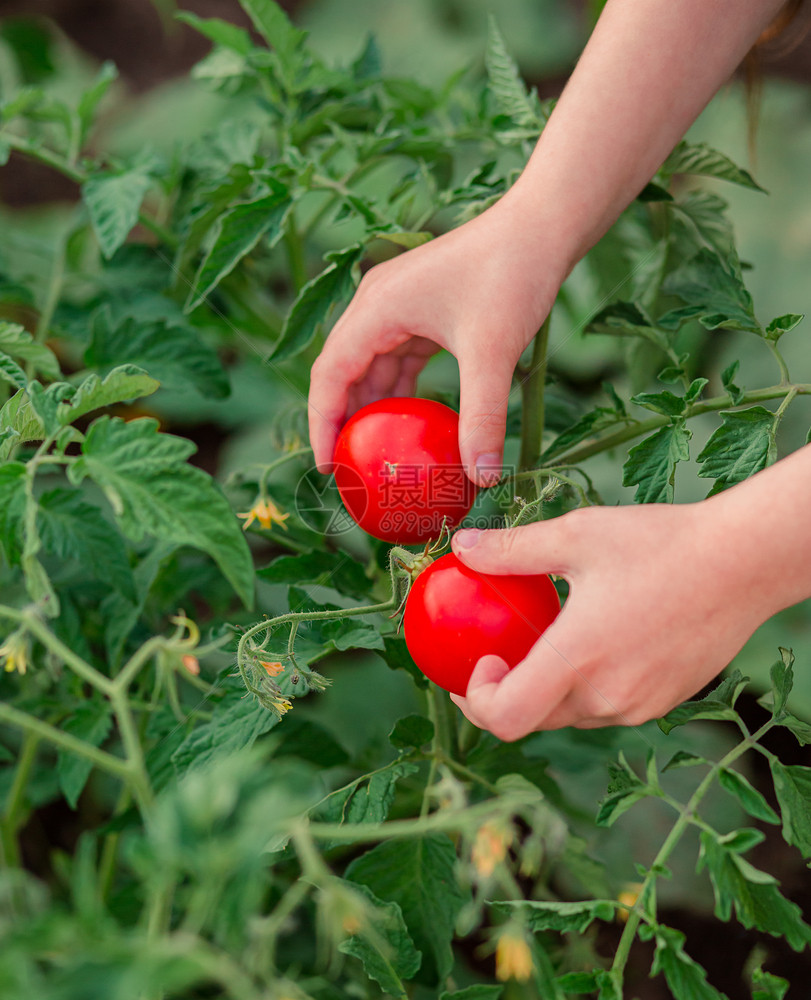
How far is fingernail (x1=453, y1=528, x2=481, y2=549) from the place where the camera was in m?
0.66

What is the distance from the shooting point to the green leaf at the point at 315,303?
2.79 feet

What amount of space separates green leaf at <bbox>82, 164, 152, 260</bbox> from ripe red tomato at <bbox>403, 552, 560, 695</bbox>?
0.51 metres

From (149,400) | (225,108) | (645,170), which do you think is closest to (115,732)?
(149,400)

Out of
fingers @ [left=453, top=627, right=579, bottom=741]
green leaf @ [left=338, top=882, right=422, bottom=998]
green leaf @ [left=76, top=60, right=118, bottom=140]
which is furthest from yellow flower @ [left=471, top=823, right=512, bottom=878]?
green leaf @ [left=76, top=60, right=118, bottom=140]

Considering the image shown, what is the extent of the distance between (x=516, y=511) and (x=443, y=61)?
6.15 feet

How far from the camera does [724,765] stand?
0.62m

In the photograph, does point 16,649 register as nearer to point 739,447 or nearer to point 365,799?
point 365,799

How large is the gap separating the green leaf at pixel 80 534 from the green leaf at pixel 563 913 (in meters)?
0.44

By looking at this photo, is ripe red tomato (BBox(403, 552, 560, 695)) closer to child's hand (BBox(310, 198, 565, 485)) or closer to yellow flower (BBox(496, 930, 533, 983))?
child's hand (BBox(310, 198, 565, 485))

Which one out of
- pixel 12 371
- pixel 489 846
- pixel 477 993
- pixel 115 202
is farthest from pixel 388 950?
pixel 115 202

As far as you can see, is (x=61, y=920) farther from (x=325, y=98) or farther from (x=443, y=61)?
(x=443, y=61)

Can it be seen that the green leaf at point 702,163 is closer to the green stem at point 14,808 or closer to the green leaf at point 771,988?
the green leaf at point 771,988

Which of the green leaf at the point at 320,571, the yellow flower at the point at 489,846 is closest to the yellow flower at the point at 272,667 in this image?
the green leaf at the point at 320,571

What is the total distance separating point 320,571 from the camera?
2.85ft
